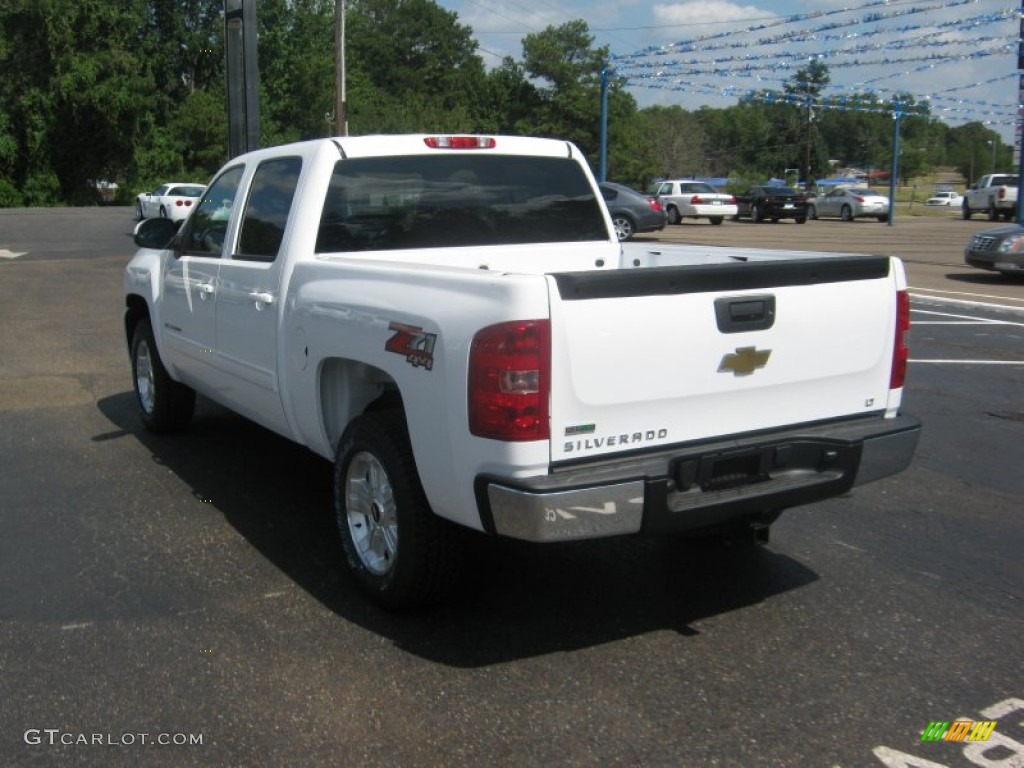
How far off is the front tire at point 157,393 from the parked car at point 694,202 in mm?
33417

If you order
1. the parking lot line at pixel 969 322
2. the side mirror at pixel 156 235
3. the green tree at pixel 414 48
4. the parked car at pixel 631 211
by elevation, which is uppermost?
the green tree at pixel 414 48

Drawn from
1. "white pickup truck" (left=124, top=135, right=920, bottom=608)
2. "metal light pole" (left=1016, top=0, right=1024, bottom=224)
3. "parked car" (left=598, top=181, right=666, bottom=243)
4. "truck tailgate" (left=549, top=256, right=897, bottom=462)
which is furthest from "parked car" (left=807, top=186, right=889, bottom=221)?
"truck tailgate" (left=549, top=256, right=897, bottom=462)

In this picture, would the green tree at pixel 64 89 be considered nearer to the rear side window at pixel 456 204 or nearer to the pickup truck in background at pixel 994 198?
the pickup truck in background at pixel 994 198

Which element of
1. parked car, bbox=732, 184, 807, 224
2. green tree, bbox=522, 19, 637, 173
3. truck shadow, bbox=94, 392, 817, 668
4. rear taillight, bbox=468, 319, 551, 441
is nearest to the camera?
rear taillight, bbox=468, 319, 551, 441

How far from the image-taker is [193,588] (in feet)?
14.8

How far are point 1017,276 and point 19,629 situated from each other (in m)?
17.9

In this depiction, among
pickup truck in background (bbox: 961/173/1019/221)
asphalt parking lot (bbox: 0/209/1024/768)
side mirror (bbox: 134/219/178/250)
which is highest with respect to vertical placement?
pickup truck in background (bbox: 961/173/1019/221)

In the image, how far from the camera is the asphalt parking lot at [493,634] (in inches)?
131

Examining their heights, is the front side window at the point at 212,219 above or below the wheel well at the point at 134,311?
above

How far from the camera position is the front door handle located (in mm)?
4934

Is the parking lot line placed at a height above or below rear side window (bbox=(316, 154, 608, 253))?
below

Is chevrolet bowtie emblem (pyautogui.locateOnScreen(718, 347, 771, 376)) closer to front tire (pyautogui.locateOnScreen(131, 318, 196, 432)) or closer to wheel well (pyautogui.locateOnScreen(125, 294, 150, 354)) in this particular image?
front tire (pyautogui.locateOnScreen(131, 318, 196, 432))

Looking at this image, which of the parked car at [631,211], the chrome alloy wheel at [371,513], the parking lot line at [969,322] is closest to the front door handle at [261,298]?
the chrome alloy wheel at [371,513]

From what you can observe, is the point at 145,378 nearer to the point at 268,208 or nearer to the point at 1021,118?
the point at 268,208
